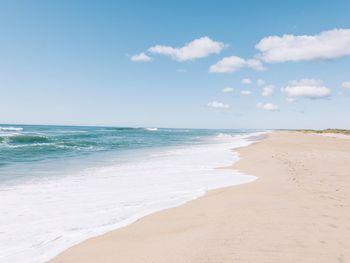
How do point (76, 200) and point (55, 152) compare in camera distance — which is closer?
point (76, 200)

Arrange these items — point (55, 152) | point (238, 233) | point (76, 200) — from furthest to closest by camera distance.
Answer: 1. point (55, 152)
2. point (76, 200)
3. point (238, 233)

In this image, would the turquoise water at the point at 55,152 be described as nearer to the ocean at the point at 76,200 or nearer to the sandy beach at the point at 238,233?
the ocean at the point at 76,200

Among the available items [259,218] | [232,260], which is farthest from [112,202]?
[232,260]

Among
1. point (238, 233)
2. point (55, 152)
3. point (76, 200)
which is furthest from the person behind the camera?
point (55, 152)

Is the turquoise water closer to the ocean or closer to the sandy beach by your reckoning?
the ocean

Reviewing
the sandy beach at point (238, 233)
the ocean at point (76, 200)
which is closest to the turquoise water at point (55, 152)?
the ocean at point (76, 200)

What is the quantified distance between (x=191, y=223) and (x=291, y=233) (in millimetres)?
1687

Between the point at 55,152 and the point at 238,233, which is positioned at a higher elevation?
the point at 238,233

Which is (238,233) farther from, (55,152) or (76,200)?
(55,152)

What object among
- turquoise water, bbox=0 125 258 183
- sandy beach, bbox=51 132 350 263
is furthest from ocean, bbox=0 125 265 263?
turquoise water, bbox=0 125 258 183

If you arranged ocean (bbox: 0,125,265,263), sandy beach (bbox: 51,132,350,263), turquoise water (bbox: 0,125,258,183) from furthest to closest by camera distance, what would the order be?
turquoise water (bbox: 0,125,258,183) < ocean (bbox: 0,125,265,263) < sandy beach (bbox: 51,132,350,263)

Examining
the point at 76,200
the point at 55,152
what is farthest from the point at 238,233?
the point at 55,152

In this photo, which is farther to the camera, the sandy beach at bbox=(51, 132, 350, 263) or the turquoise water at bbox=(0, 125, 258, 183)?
the turquoise water at bbox=(0, 125, 258, 183)

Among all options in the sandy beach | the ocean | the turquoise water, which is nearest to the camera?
the sandy beach
